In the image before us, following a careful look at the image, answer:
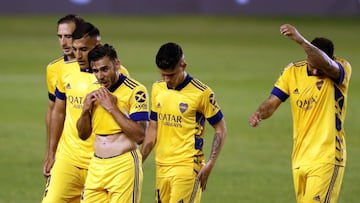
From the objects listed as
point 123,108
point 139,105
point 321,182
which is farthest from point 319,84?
point 123,108

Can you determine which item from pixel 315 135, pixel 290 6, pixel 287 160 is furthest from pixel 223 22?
pixel 315 135

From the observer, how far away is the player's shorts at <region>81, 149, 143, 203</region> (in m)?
9.29

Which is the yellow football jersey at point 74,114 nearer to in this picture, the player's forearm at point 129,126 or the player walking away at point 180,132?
the player walking away at point 180,132

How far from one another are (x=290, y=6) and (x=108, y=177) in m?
33.7

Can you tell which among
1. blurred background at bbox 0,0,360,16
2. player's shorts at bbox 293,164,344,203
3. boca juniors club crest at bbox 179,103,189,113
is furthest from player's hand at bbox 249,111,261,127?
blurred background at bbox 0,0,360,16

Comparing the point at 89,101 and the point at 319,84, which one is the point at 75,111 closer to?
the point at 89,101

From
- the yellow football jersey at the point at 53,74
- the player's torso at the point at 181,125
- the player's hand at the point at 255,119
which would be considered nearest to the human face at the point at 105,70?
the player's torso at the point at 181,125

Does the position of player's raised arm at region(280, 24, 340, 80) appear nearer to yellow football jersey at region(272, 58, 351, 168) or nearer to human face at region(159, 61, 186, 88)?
yellow football jersey at region(272, 58, 351, 168)

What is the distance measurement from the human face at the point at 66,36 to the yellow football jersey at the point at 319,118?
2.40m

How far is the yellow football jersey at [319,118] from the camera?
1006cm

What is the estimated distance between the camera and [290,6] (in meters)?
42.3

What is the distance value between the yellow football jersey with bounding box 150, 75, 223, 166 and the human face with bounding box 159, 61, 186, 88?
7cm

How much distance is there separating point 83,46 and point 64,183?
1374 mm

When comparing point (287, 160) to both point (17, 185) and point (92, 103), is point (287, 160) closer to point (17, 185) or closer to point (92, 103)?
point (17, 185)
